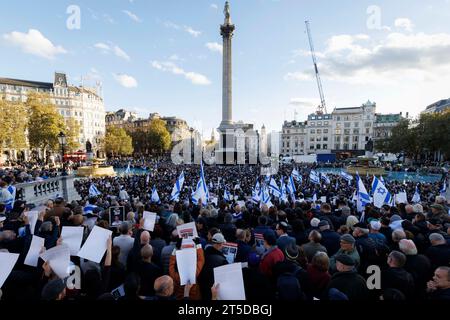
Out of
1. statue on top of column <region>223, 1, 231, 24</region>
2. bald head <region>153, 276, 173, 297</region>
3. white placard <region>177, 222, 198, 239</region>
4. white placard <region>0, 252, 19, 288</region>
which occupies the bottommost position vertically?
bald head <region>153, 276, 173, 297</region>

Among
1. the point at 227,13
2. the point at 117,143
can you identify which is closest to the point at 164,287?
the point at 227,13

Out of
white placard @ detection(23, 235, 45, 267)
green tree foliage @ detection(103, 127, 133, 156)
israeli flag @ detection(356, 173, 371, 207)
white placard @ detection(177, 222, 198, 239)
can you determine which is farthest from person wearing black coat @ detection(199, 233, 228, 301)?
green tree foliage @ detection(103, 127, 133, 156)

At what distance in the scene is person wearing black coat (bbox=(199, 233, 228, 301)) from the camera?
394 centimetres

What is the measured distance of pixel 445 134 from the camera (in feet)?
166

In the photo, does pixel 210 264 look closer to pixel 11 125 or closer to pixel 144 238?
pixel 144 238

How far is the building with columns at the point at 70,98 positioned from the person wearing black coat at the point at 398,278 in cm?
8225

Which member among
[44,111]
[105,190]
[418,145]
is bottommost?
[105,190]

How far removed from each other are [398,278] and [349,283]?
0.93 m

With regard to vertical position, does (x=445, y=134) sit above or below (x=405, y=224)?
above

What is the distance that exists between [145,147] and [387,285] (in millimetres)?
100090

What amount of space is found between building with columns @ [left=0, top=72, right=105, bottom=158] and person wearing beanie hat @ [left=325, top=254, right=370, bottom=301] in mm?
82101

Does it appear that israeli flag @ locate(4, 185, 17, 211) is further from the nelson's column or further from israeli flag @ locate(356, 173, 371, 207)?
the nelson's column

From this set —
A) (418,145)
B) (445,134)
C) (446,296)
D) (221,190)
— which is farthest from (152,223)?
(418,145)
